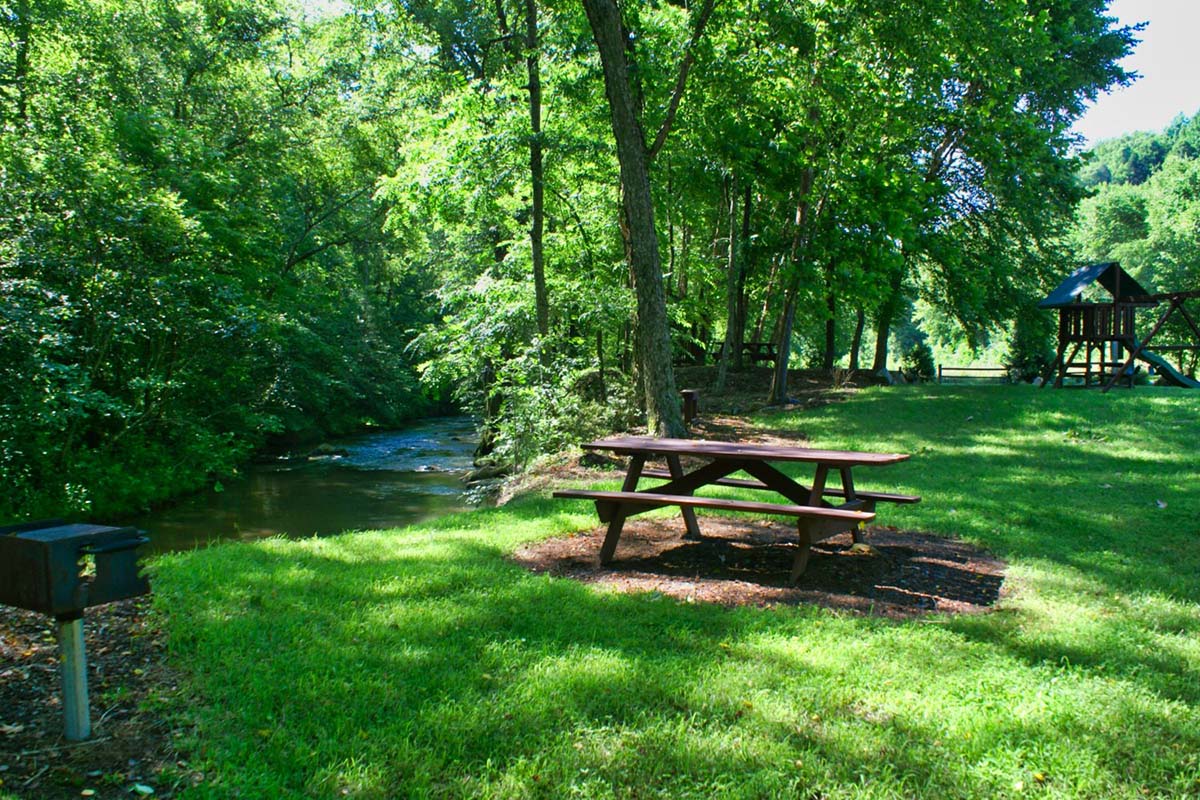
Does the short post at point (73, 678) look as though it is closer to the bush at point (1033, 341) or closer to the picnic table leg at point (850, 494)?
the picnic table leg at point (850, 494)

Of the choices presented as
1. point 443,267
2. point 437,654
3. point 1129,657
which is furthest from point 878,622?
point 443,267

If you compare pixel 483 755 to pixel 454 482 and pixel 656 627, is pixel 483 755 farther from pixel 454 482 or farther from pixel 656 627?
pixel 454 482

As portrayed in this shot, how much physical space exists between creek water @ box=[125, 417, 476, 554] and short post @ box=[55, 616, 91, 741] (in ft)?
18.4

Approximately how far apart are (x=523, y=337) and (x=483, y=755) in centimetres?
1254

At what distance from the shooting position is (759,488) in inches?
247

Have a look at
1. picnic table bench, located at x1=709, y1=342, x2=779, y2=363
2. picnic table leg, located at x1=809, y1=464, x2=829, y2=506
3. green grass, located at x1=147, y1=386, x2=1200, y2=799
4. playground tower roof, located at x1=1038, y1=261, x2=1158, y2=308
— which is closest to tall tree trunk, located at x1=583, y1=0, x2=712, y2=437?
green grass, located at x1=147, y1=386, x2=1200, y2=799

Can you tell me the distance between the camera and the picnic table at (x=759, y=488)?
17.3ft

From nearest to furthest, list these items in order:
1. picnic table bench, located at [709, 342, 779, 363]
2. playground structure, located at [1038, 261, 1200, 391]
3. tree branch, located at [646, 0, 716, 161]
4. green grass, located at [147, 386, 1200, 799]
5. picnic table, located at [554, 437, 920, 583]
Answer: green grass, located at [147, 386, 1200, 799], picnic table, located at [554, 437, 920, 583], tree branch, located at [646, 0, 716, 161], playground structure, located at [1038, 261, 1200, 391], picnic table bench, located at [709, 342, 779, 363]

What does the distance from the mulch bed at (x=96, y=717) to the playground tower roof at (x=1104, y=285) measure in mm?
18940

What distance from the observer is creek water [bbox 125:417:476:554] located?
1248cm

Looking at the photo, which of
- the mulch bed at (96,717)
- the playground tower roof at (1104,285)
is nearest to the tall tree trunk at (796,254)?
the playground tower roof at (1104,285)

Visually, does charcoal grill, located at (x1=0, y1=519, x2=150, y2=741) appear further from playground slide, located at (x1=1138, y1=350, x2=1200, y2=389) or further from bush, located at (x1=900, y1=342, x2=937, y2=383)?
bush, located at (x1=900, y1=342, x2=937, y2=383)

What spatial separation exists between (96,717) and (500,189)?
40.8 feet

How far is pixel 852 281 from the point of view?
15.5 m
